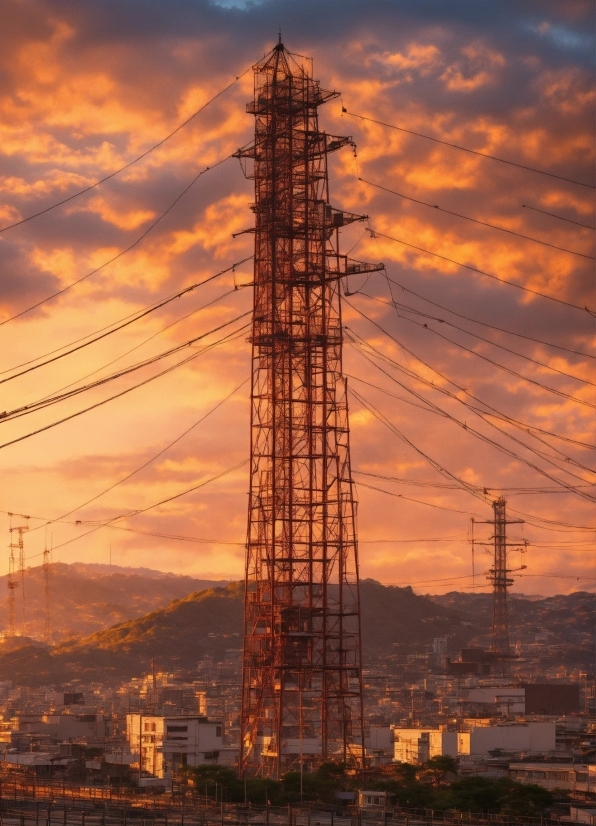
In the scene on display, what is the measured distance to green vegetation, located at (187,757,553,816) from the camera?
4997 cm

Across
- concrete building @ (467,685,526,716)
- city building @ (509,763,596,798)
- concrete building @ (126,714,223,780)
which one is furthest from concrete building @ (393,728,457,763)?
concrete building @ (467,685,526,716)

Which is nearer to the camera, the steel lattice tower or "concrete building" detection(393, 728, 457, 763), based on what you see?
the steel lattice tower

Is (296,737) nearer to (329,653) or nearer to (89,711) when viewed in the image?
(329,653)

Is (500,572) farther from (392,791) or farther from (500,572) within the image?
(392,791)

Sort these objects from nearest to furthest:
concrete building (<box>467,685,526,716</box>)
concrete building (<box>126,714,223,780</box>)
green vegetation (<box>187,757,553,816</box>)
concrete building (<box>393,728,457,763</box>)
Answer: green vegetation (<box>187,757,553,816</box>), concrete building (<box>126,714,223,780</box>), concrete building (<box>393,728,457,763</box>), concrete building (<box>467,685,526,716</box>)

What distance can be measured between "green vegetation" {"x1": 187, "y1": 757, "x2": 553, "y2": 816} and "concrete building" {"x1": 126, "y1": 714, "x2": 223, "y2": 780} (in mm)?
26452

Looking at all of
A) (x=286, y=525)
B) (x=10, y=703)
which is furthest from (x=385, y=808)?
(x=10, y=703)

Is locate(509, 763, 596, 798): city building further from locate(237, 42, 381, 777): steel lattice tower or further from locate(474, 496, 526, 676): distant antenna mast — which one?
locate(474, 496, 526, 676): distant antenna mast

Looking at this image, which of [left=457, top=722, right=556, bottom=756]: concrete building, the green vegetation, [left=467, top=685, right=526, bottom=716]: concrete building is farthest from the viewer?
[left=467, top=685, right=526, bottom=716]: concrete building

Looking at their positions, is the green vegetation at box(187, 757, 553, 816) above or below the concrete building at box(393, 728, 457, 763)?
above

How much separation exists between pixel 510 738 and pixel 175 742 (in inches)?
735

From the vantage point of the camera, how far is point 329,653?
56656 mm

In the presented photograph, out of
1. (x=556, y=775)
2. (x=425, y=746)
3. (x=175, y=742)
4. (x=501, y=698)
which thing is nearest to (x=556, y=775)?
(x=556, y=775)

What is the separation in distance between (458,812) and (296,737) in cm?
1414
